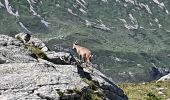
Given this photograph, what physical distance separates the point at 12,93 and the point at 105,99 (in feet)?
17.9

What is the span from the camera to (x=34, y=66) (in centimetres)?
2041

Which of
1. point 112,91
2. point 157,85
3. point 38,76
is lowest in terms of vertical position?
point 157,85

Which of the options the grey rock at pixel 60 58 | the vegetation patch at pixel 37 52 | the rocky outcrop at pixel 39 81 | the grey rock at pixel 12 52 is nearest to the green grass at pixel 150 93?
the grey rock at pixel 60 58

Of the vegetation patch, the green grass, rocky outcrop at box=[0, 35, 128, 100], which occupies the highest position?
the vegetation patch

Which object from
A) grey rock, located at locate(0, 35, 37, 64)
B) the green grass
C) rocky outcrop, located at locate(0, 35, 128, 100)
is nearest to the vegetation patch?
rocky outcrop, located at locate(0, 35, 128, 100)

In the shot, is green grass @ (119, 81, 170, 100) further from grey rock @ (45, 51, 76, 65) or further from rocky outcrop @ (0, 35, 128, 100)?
rocky outcrop @ (0, 35, 128, 100)

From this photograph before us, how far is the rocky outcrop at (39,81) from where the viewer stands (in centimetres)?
1806

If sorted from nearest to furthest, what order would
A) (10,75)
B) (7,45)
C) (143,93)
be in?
(10,75) → (7,45) → (143,93)

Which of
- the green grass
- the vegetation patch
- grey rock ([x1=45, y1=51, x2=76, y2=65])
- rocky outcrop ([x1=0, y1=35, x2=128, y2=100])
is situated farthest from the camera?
the green grass

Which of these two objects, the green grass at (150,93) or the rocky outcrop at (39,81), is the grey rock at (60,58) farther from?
the green grass at (150,93)

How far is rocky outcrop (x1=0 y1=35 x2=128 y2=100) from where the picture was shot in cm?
1806

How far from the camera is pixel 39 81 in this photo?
1891 centimetres

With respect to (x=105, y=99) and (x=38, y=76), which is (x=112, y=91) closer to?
(x=105, y=99)

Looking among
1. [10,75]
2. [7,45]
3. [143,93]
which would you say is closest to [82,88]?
[10,75]
